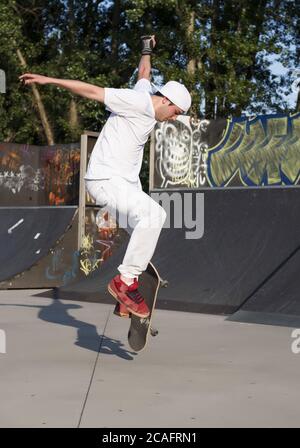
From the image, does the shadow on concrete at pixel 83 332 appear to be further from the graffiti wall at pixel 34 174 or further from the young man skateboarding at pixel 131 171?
the graffiti wall at pixel 34 174

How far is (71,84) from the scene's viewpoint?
16.7ft

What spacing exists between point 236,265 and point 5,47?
1694 centimetres

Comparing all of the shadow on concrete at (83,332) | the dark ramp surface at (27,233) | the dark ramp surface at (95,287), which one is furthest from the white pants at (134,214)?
the dark ramp surface at (27,233)

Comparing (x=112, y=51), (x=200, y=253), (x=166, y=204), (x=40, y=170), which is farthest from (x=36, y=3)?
(x=200, y=253)

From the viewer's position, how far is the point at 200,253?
388 inches

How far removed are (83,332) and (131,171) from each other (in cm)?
224

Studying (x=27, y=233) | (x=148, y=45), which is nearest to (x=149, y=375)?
(x=148, y=45)

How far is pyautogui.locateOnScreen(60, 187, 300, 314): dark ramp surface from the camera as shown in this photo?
29.5 feet

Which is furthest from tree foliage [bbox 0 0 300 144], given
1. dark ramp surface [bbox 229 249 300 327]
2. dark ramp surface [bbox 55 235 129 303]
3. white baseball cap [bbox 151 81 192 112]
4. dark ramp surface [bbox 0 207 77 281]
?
white baseball cap [bbox 151 81 192 112]

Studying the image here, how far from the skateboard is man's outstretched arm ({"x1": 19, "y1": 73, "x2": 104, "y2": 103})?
1.44 m

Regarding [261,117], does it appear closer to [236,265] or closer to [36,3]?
[236,265]

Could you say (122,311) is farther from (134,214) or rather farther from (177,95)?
(177,95)

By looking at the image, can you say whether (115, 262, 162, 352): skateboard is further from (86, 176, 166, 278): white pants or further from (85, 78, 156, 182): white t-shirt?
(85, 78, 156, 182): white t-shirt
